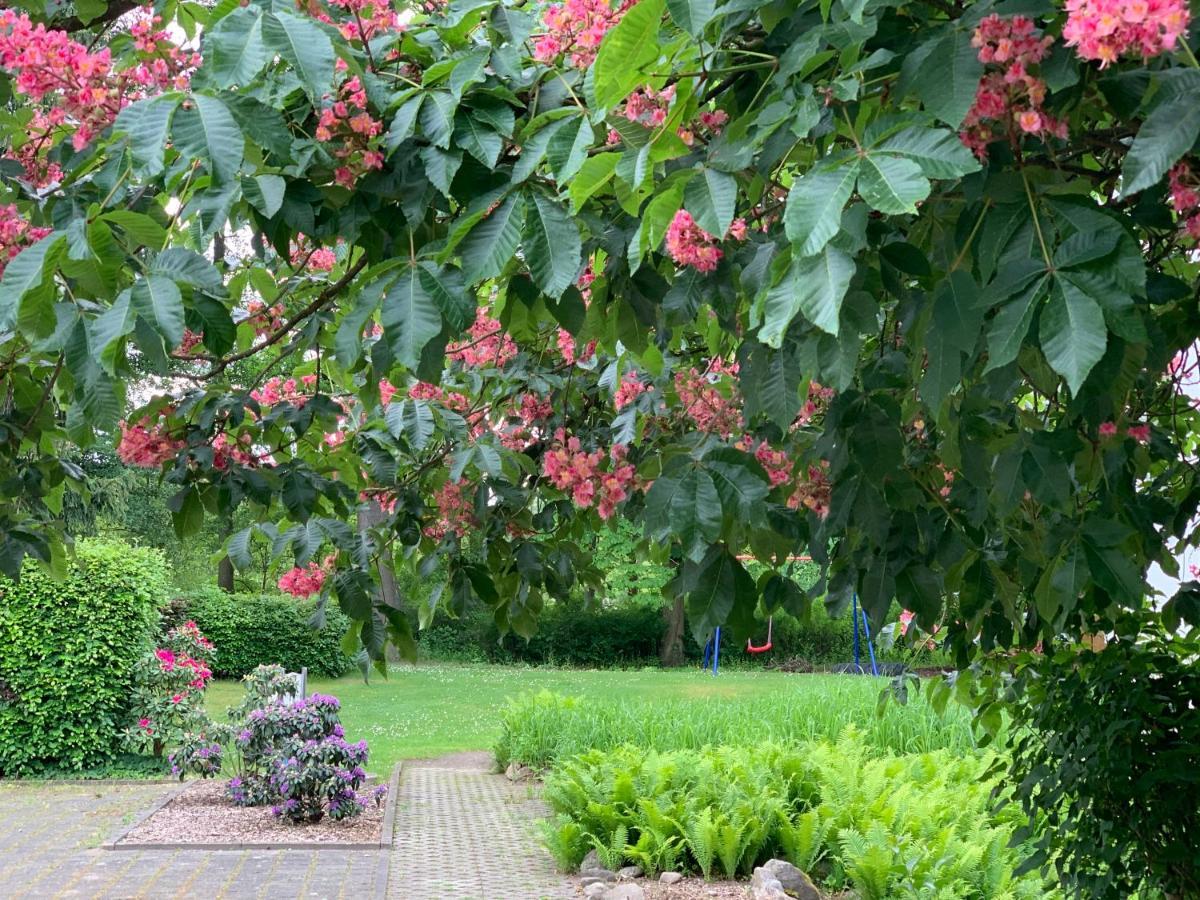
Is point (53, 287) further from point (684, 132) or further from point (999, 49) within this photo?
point (999, 49)

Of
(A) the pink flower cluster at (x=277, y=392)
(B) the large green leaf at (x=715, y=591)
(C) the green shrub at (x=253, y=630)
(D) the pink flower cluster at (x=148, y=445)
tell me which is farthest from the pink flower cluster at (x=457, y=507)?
(C) the green shrub at (x=253, y=630)

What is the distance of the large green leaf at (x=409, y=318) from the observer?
1.88 meters

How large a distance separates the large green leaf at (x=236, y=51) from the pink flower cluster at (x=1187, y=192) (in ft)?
4.12

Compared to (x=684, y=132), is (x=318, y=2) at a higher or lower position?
higher

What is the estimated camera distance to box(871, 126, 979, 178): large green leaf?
1.40 m

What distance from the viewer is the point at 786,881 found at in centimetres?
611

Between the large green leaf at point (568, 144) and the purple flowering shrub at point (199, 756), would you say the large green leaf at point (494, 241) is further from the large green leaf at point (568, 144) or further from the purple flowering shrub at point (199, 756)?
the purple flowering shrub at point (199, 756)

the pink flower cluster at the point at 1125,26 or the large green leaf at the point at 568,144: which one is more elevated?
the large green leaf at the point at 568,144

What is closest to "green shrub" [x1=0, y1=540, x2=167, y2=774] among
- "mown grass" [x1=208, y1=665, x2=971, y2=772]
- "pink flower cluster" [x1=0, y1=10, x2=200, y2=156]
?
"mown grass" [x1=208, y1=665, x2=971, y2=772]

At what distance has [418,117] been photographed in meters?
2.09

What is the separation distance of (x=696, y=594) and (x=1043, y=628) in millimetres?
1875

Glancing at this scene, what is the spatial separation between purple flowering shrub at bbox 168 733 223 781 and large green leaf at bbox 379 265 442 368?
910 centimetres

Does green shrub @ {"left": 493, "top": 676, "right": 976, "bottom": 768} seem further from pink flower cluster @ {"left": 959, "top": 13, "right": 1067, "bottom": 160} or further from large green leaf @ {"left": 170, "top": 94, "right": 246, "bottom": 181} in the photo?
large green leaf @ {"left": 170, "top": 94, "right": 246, "bottom": 181}

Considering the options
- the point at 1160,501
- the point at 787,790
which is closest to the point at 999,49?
the point at 1160,501
